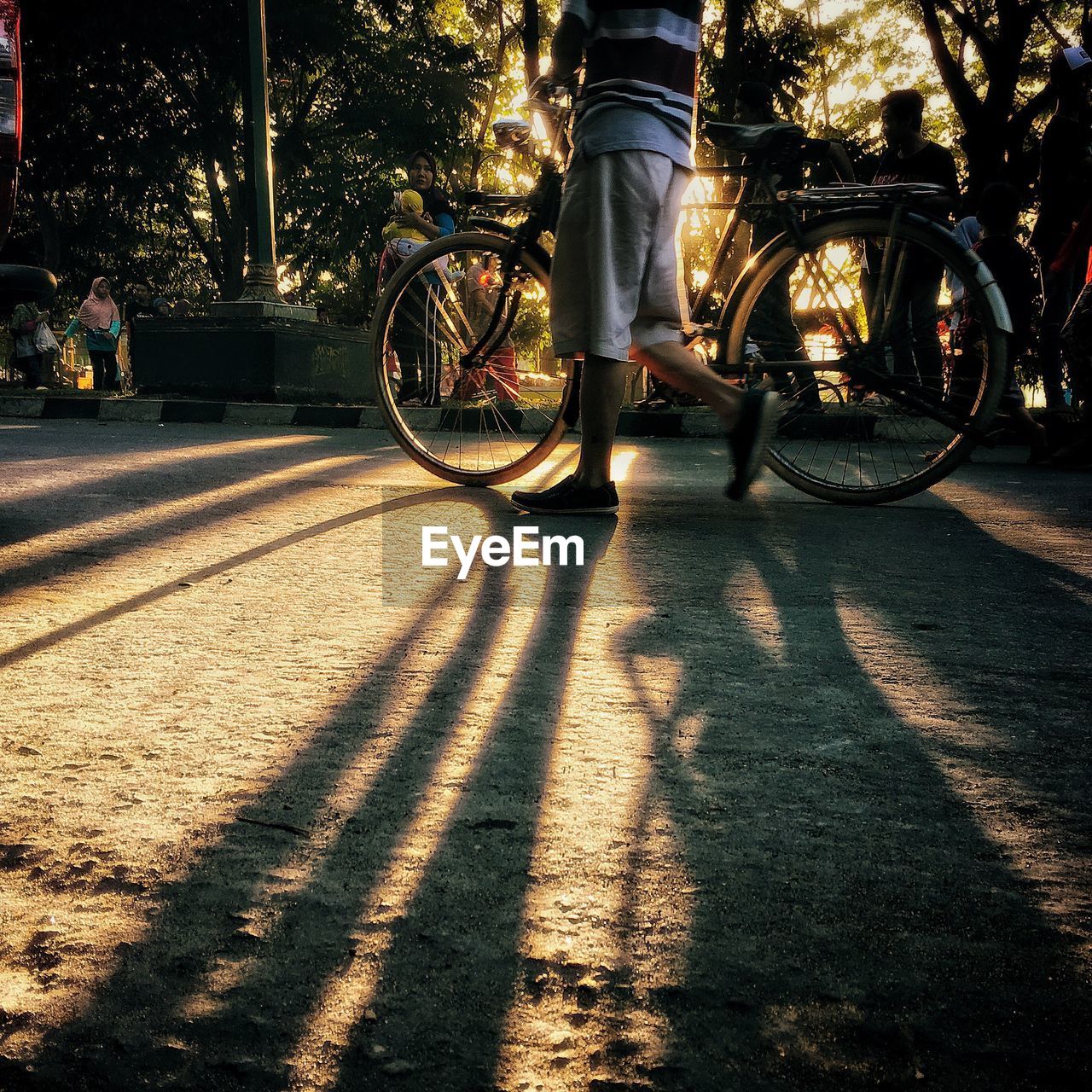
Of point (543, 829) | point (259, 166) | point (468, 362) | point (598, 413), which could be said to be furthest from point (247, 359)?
point (543, 829)

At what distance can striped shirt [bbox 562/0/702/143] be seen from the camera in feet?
11.8

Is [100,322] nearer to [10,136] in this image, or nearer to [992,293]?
[10,136]

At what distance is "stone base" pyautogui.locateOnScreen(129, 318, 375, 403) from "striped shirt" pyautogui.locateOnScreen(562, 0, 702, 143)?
6.87 m

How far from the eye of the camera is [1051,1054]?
102cm

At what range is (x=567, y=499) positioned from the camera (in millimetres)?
4004

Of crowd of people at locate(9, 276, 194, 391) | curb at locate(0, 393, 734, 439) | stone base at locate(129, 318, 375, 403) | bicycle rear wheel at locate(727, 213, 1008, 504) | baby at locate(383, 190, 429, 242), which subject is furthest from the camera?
crowd of people at locate(9, 276, 194, 391)

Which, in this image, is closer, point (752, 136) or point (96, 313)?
point (752, 136)

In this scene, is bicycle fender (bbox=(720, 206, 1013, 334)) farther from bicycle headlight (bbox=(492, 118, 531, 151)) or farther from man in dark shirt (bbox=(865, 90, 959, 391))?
bicycle headlight (bbox=(492, 118, 531, 151))

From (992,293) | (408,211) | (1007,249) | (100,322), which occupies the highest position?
(408,211)

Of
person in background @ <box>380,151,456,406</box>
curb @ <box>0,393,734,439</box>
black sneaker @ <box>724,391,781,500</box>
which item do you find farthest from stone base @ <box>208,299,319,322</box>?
black sneaker @ <box>724,391,781,500</box>

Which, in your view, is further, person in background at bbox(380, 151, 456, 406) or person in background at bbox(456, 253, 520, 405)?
person in background at bbox(380, 151, 456, 406)

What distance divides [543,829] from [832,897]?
358mm

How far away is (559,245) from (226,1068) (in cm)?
316

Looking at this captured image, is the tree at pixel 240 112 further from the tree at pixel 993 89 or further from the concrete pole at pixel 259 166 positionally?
the concrete pole at pixel 259 166
